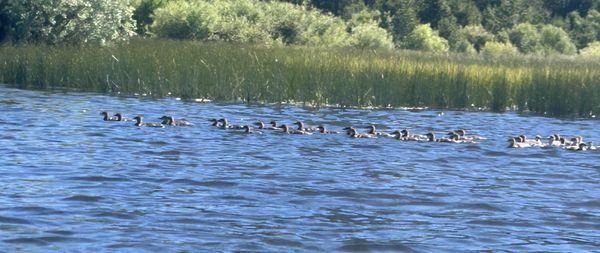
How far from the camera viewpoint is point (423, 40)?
54.7 m

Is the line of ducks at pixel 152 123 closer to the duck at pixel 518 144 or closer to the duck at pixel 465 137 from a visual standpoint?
the duck at pixel 465 137

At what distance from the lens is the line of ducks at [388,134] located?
917 inches

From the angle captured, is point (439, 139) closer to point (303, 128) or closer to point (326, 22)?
point (303, 128)

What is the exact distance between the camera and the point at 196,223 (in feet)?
44.9

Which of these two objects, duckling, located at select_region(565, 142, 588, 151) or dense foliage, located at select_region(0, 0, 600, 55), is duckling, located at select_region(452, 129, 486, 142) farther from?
dense foliage, located at select_region(0, 0, 600, 55)

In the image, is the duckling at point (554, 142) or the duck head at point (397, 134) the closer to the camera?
the duckling at point (554, 142)

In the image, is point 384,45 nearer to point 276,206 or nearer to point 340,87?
point 340,87

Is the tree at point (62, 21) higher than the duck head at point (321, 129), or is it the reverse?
the tree at point (62, 21)

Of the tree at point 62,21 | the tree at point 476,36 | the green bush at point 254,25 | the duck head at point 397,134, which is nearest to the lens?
the duck head at point 397,134

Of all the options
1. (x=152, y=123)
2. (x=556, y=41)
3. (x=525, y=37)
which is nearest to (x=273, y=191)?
(x=152, y=123)

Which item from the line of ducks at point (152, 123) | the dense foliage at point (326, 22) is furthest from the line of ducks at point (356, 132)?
the dense foliage at point (326, 22)

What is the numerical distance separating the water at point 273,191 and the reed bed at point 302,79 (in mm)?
3958

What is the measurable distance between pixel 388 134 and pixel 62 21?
15.2 m

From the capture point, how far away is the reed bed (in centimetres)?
2995
